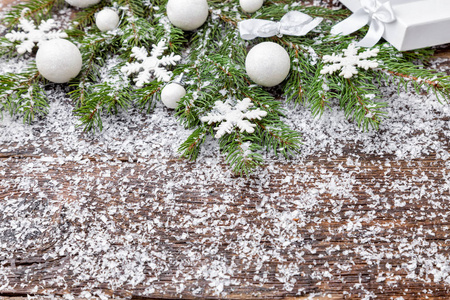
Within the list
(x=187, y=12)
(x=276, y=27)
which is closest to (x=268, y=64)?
(x=276, y=27)

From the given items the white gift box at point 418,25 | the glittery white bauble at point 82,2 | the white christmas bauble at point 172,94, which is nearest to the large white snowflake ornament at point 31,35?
the glittery white bauble at point 82,2

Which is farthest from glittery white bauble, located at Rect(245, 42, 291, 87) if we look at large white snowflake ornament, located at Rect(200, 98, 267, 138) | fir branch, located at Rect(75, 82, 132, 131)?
fir branch, located at Rect(75, 82, 132, 131)

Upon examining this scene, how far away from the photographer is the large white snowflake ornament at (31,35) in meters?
0.97

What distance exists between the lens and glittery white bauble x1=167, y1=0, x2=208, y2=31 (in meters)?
0.91

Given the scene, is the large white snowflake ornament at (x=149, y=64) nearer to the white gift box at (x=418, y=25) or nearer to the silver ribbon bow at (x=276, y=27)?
the silver ribbon bow at (x=276, y=27)

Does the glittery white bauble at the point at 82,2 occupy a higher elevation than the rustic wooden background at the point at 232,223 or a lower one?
higher

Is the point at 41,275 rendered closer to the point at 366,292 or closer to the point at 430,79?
the point at 366,292

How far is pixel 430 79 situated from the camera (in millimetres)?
788

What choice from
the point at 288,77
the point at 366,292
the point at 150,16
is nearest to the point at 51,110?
the point at 150,16

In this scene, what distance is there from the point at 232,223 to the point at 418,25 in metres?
0.59

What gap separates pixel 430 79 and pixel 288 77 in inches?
11.5

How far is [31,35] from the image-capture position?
3.23ft

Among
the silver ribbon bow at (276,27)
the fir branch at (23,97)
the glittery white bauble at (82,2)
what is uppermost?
the glittery white bauble at (82,2)

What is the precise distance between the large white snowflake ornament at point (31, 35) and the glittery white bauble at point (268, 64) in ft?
1.58
